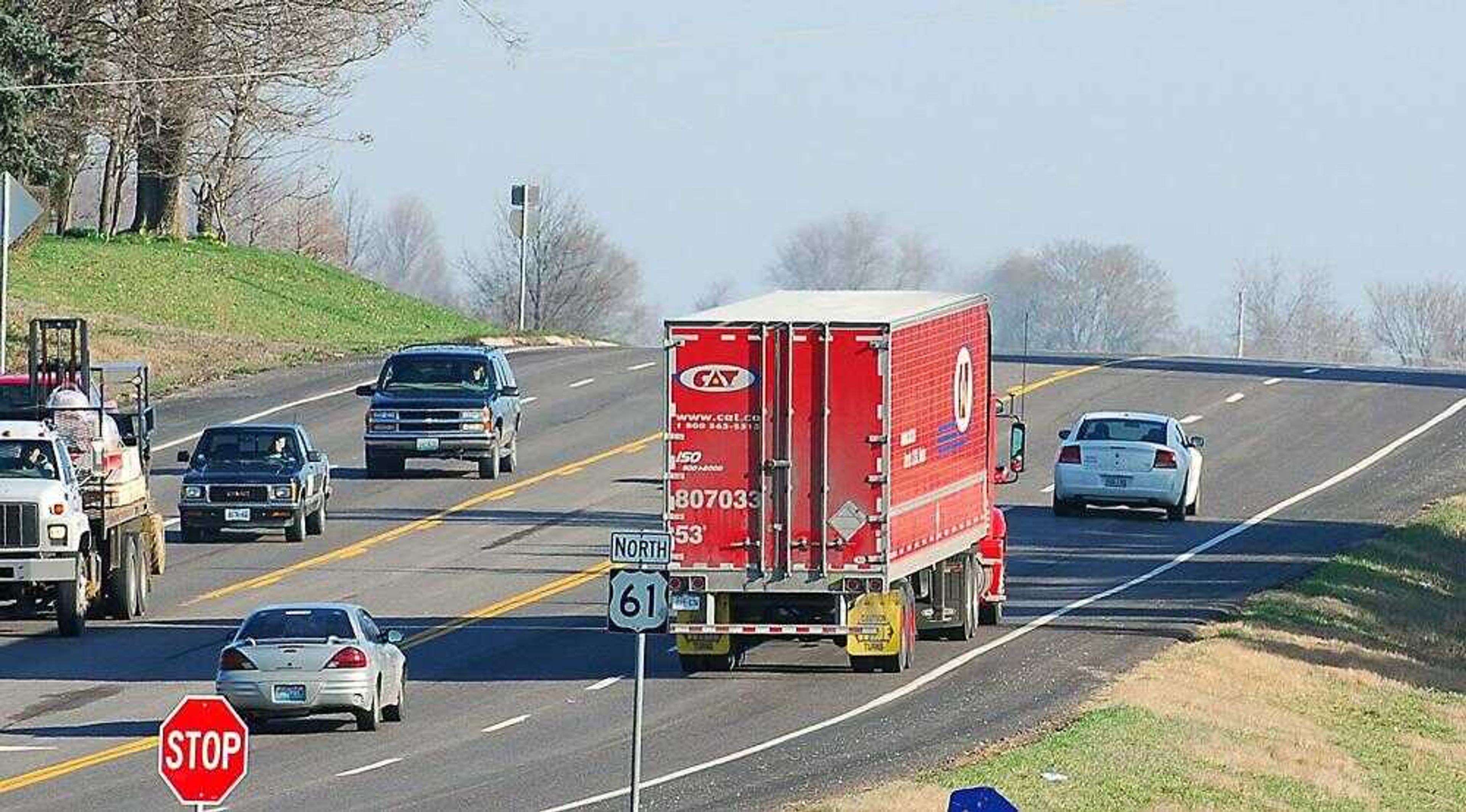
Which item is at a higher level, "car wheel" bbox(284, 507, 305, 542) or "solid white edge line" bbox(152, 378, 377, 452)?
"solid white edge line" bbox(152, 378, 377, 452)

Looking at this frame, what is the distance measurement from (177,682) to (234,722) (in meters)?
13.6

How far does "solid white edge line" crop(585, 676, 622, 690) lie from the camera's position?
2884 centimetres

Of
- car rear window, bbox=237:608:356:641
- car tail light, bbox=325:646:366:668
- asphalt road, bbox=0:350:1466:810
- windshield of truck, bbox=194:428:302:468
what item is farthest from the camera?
windshield of truck, bbox=194:428:302:468

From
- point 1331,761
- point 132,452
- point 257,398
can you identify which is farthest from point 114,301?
point 1331,761

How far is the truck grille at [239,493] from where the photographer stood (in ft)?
133

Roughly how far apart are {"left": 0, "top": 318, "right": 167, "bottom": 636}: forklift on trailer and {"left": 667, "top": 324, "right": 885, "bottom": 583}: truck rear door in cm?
839

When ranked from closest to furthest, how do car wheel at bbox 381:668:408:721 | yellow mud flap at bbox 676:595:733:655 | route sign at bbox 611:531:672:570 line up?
route sign at bbox 611:531:672:570 < car wheel at bbox 381:668:408:721 < yellow mud flap at bbox 676:595:733:655

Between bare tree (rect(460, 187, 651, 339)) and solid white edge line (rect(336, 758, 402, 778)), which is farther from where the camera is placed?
bare tree (rect(460, 187, 651, 339))

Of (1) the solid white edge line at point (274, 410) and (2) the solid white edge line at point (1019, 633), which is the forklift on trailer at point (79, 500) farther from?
(1) the solid white edge line at point (274, 410)

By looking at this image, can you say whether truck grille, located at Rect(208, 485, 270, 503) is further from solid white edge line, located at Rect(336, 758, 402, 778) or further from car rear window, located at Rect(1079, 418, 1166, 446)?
solid white edge line, located at Rect(336, 758, 402, 778)

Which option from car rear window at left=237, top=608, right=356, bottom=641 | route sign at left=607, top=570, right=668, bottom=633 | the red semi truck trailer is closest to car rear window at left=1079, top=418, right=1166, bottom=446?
the red semi truck trailer

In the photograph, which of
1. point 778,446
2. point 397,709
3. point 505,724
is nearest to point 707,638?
point 778,446

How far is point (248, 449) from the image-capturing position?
4081 centimetres

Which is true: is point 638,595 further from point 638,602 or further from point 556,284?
point 556,284
